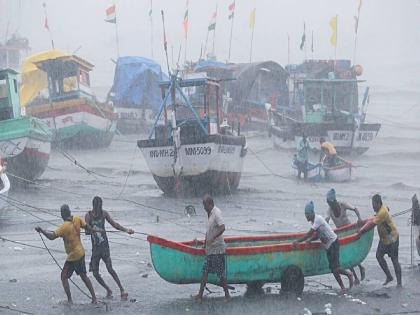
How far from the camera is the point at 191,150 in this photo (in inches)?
670

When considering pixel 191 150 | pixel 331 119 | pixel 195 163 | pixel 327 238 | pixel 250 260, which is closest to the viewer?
pixel 250 260

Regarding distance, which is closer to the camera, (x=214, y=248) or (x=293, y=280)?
(x=214, y=248)

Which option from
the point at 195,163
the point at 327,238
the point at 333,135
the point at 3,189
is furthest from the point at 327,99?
the point at 327,238

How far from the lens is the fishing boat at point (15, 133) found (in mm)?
18391

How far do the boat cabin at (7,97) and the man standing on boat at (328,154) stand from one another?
866 cm

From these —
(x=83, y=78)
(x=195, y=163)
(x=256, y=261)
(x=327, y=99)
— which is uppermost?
(x=83, y=78)

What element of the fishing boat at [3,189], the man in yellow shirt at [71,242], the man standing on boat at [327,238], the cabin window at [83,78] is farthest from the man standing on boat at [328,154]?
the man in yellow shirt at [71,242]

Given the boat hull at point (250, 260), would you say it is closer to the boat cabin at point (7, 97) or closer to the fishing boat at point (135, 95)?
the boat cabin at point (7, 97)

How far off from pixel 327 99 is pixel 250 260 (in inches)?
810

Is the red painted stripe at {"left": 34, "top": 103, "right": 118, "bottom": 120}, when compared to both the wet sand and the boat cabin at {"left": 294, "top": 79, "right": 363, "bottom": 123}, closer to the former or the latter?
the wet sand

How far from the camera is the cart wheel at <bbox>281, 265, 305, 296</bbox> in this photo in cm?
859

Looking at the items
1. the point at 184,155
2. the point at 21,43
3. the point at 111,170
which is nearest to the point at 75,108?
the point at 111,170

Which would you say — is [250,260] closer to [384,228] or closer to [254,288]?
[254,288]

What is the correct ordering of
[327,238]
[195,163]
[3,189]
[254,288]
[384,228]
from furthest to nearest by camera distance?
[195,163]
[3,189]
[384,228]
[254,288]
[327,238]
